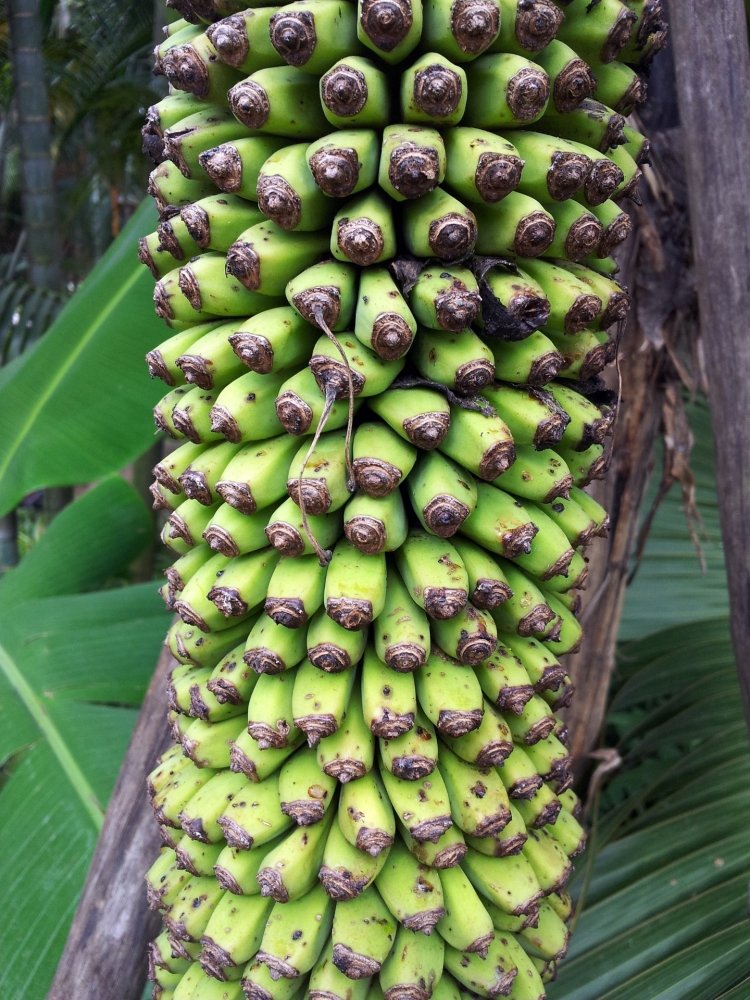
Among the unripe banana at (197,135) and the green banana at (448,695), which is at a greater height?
the unripe banana at (197,135)

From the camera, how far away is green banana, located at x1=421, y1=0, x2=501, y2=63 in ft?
2.38

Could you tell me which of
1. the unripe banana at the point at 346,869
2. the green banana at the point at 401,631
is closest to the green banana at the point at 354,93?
the green banana at the point at 401,631

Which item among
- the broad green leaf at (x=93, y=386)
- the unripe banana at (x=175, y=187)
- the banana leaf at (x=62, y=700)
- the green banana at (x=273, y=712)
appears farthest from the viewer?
the broad green leaf at (x=93, y=386)

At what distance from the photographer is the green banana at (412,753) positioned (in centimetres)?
79

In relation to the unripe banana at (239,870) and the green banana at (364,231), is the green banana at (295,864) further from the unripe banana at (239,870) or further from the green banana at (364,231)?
the green banana at (364,231)

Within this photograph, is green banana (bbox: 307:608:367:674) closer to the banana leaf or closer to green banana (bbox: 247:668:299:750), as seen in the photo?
green banana (bbox: 247:668:299:750)

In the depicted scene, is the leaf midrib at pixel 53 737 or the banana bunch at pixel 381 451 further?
the leaf midrib at pixel 53 737

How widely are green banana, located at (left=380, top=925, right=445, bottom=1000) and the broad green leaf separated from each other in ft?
4.42

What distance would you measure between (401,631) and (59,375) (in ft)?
4.76

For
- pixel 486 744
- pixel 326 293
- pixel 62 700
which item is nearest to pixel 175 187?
pixel 326 293

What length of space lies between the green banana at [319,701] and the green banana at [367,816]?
71mm

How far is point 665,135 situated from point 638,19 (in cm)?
53

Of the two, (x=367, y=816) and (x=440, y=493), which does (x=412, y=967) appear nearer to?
(x=367, y=816)

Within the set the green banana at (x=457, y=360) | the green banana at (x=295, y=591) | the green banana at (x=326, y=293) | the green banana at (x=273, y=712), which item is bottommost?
the green banana at (x=273, y=712)
